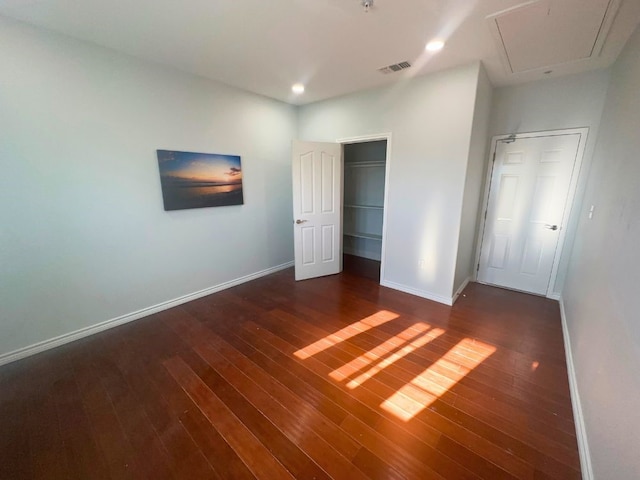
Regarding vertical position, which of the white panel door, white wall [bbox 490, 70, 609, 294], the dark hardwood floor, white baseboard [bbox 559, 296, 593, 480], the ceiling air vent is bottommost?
the dark hardwood floor

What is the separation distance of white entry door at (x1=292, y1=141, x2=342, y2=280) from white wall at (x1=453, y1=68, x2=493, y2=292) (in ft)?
5.73

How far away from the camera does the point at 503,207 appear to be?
3.48 metres

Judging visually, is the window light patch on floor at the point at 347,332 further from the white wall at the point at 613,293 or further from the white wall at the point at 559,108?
the white wall at the point at 559,108

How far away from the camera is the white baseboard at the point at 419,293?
124 inches

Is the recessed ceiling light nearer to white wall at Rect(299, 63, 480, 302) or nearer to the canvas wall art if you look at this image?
white wall at Rect(299, 63, 480, 302)

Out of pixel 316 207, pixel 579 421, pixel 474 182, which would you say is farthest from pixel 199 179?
pixel 579 421

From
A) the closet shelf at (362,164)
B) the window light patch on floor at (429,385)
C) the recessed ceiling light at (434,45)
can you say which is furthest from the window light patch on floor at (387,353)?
the closet shelf at (362,164)

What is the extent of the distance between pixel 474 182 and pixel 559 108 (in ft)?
3.90

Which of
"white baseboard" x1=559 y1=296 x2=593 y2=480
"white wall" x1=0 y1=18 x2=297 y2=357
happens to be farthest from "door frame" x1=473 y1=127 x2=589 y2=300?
"white wall" x1=0 y1=18 x2=297 y2=357

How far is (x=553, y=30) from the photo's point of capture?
198 cm

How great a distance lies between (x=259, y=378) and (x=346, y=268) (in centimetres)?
276

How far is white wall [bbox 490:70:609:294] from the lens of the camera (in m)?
2.78

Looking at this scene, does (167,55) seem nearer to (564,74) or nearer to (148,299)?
(148,299)

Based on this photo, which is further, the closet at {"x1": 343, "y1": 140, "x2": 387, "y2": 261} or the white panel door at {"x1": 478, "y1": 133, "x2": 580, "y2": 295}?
the closet at {"x1": 343, "y1": 140, "x2": 387, "y2": 261}
